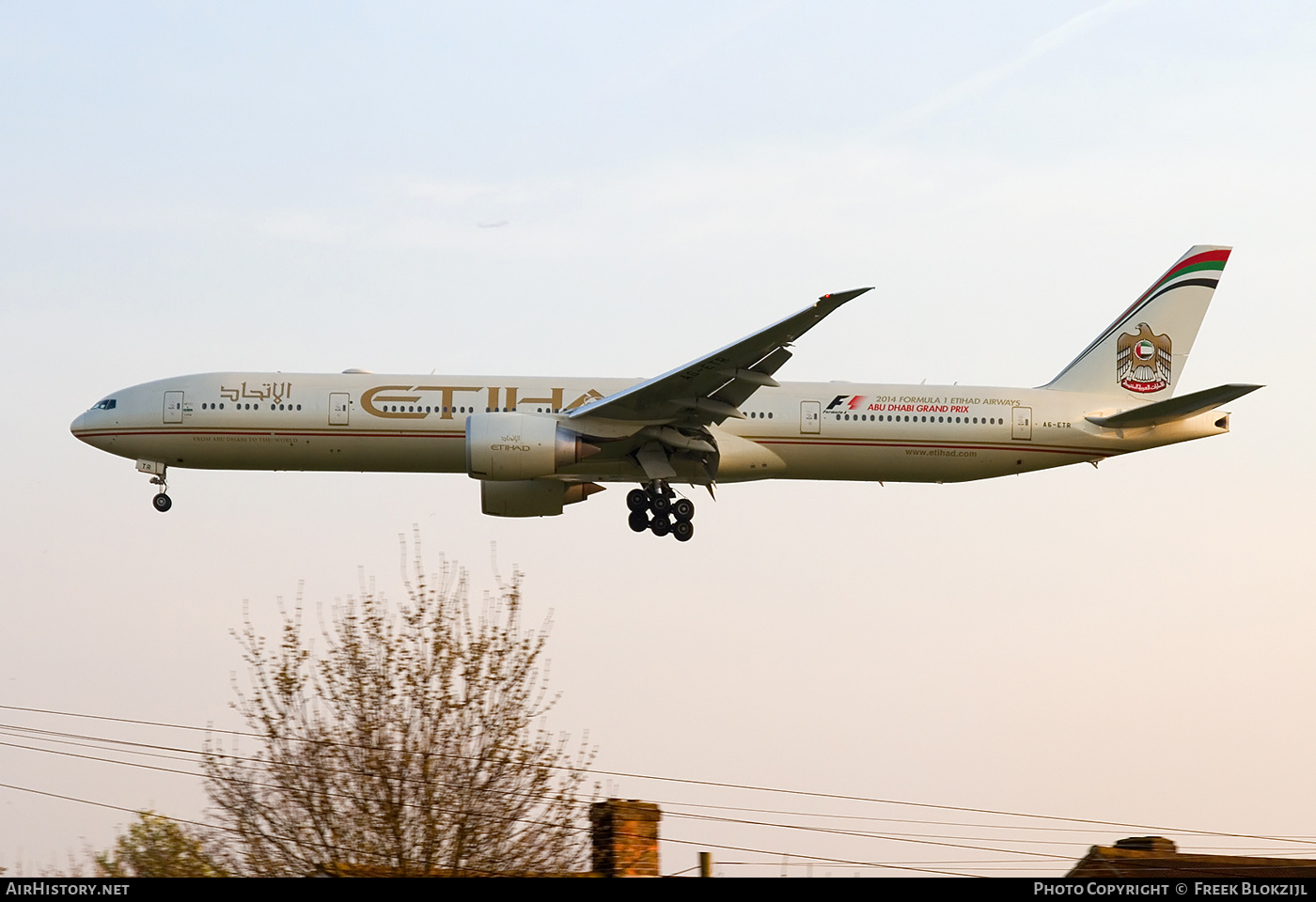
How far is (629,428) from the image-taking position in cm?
2967

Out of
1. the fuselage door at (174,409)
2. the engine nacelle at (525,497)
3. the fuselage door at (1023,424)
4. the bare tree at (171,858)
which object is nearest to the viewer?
the bare tree at (171,858)

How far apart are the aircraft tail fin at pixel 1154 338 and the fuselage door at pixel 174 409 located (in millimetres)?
18948

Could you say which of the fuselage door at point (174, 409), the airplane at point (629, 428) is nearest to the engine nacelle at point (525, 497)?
the airplane at point (629, 428)

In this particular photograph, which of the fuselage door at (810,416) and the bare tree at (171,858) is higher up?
the fuselage door at (810,416)

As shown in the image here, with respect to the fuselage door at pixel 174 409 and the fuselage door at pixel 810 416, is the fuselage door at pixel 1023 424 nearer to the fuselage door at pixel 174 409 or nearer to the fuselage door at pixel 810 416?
the fuselage door at pixel 810 416

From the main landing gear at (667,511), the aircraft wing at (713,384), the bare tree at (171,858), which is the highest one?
the aircraft wing at (713,384)

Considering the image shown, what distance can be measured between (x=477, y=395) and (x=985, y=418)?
424 inches

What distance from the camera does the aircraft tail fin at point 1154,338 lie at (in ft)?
111

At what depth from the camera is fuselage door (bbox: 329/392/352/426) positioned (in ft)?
99.8

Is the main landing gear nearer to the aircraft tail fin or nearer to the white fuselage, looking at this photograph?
the white fuselage

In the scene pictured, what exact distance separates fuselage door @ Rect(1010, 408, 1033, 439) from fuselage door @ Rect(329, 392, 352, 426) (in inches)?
553

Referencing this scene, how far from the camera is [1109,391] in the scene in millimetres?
33562
